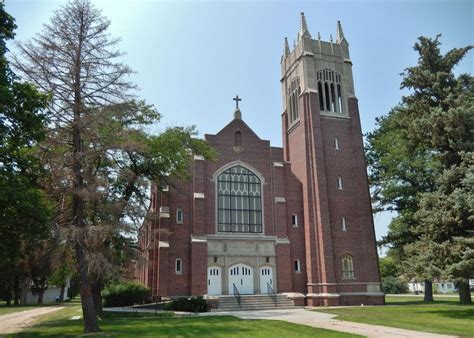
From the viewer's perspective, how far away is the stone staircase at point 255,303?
24875 millimetres

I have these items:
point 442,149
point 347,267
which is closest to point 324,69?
point 442,149

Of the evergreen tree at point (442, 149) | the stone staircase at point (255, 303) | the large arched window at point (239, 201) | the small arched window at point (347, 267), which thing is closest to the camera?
the evergreen tree at point (442, 149)

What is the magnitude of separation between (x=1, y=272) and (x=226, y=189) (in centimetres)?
2214

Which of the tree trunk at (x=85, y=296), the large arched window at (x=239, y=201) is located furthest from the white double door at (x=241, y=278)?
the tree trunk at (x=85, y=296)

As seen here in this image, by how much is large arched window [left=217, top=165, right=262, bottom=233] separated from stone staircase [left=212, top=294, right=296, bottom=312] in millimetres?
4710

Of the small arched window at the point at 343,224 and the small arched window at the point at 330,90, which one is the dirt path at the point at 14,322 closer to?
the small arched window at the point at 343,224

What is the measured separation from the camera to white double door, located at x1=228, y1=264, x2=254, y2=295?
2745 centimetres

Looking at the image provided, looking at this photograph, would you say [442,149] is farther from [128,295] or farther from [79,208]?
[128,295]

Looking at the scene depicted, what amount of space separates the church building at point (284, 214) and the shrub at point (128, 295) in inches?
30.5

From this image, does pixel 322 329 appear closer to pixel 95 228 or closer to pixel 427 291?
pixel 95 228

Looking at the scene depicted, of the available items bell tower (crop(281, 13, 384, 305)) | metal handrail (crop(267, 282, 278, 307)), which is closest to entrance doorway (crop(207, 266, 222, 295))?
metal handrail (crop(267, 282, 278, 307))

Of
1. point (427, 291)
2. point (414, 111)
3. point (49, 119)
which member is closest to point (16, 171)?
point (49, 119)

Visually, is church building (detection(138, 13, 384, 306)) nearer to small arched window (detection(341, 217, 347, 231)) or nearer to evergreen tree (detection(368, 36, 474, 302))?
small arched window (detection(341, 217, 347, 231))

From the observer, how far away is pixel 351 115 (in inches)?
1254
